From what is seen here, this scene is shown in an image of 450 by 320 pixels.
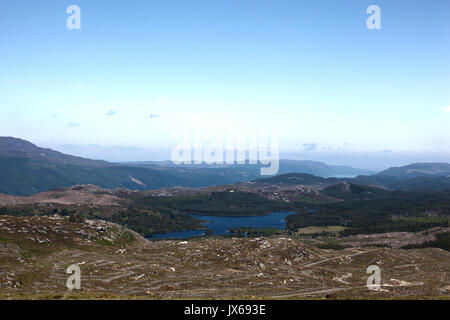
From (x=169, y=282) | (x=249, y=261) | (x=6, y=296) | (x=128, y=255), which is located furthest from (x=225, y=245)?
(x=6, y=296)

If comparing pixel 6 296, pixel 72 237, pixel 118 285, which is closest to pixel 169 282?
pixel 118 285

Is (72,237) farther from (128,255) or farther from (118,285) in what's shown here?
(118,285)

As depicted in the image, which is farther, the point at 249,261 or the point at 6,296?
the point at 249,261
